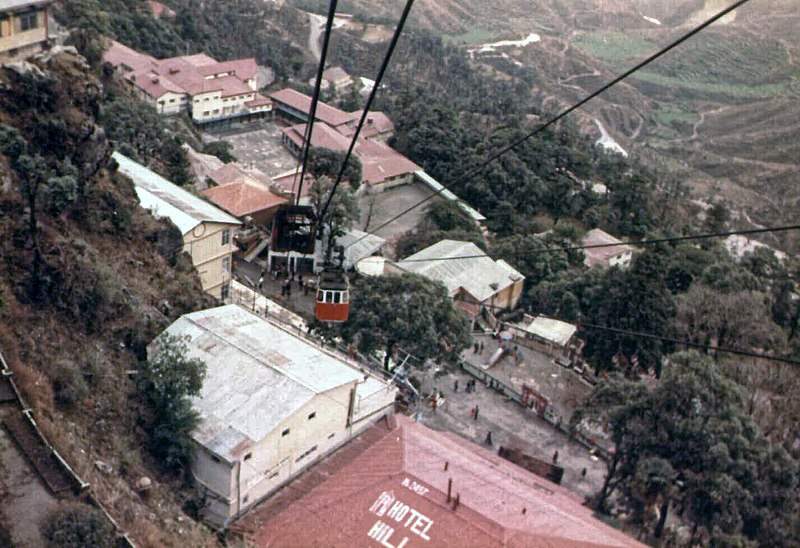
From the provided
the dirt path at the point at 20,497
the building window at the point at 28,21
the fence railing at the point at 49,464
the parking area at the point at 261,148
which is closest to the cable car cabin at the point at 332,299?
the fence railing at the point at 49,464

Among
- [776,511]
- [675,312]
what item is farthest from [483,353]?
[776,511]

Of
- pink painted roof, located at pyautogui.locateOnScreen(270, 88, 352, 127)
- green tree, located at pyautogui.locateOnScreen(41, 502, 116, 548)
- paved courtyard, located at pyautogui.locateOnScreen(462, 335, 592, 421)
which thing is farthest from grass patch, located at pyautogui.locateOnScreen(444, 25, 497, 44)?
green tree, located at pyautogui.locateOnScreen(41, 502, 116, 548)

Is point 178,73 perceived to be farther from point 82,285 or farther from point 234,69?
point 82,285

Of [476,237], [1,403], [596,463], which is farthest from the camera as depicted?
[476,237]

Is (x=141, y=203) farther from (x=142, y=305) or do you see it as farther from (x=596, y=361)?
(x=596, y=361)

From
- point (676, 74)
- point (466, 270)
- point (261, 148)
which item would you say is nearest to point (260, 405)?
point (466, 270)

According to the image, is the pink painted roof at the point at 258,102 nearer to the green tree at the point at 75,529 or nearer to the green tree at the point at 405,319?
the green tree at the point at 405,319

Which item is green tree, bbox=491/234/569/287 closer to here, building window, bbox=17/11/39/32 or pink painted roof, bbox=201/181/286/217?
pink painted roof, bbox=201/181/286/217
